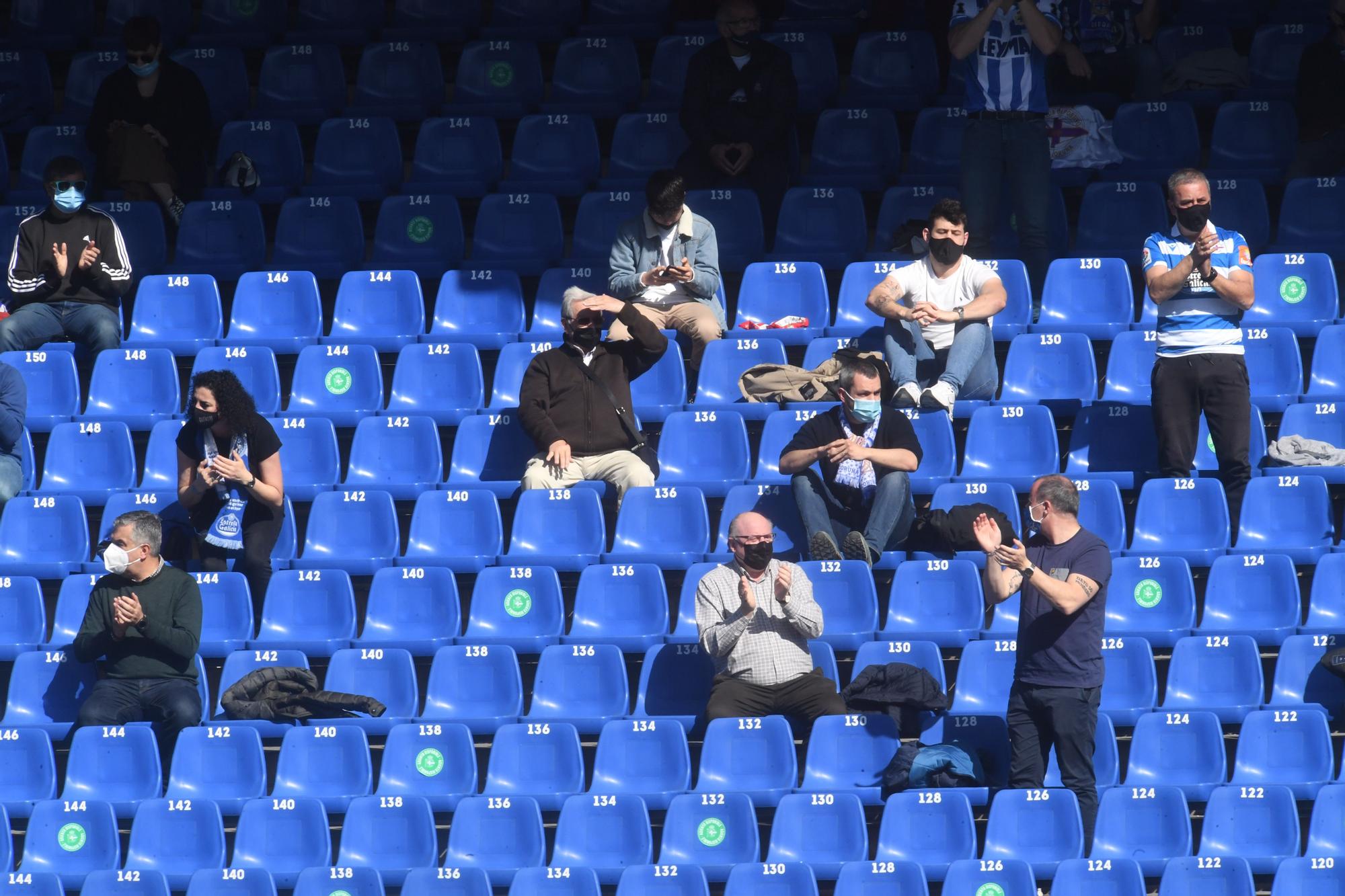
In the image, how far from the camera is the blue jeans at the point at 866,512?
993 cm

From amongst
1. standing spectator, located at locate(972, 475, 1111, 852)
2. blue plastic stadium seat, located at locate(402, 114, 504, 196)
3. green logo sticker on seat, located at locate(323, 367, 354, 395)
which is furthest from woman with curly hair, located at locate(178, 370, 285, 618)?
standing spectator, located at locate(972, 475, 1111, 852)

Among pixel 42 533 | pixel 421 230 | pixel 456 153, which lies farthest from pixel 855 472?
pixel 456 153

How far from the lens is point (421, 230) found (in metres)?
12.5

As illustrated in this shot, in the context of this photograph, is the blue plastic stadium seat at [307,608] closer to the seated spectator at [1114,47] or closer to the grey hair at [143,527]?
the grey hair at [143,527]

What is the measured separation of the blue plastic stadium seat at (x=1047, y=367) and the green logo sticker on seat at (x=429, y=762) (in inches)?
133

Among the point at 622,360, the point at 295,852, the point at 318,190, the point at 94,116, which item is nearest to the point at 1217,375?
the point at 622,360

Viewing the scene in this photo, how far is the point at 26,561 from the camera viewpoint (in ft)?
35.3

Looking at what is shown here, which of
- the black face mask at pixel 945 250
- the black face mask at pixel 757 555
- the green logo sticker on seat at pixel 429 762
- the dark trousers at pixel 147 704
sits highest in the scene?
the black face mask at pixel 945 250

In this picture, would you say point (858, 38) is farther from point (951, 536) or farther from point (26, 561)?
point (26, 561)

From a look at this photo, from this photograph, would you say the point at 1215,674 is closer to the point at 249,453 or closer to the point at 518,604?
the point at 518,604

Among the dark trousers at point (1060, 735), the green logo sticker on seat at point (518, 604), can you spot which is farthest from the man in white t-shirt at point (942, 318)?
the dark trousers at point (1060, 735)

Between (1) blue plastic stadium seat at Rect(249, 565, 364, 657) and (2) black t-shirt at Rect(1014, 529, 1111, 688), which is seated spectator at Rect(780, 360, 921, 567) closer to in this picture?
(2) black t-shirt at Rect(1014, 529, 1111, 688)

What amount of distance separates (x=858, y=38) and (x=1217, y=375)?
417 cm

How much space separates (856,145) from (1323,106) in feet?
8.25
